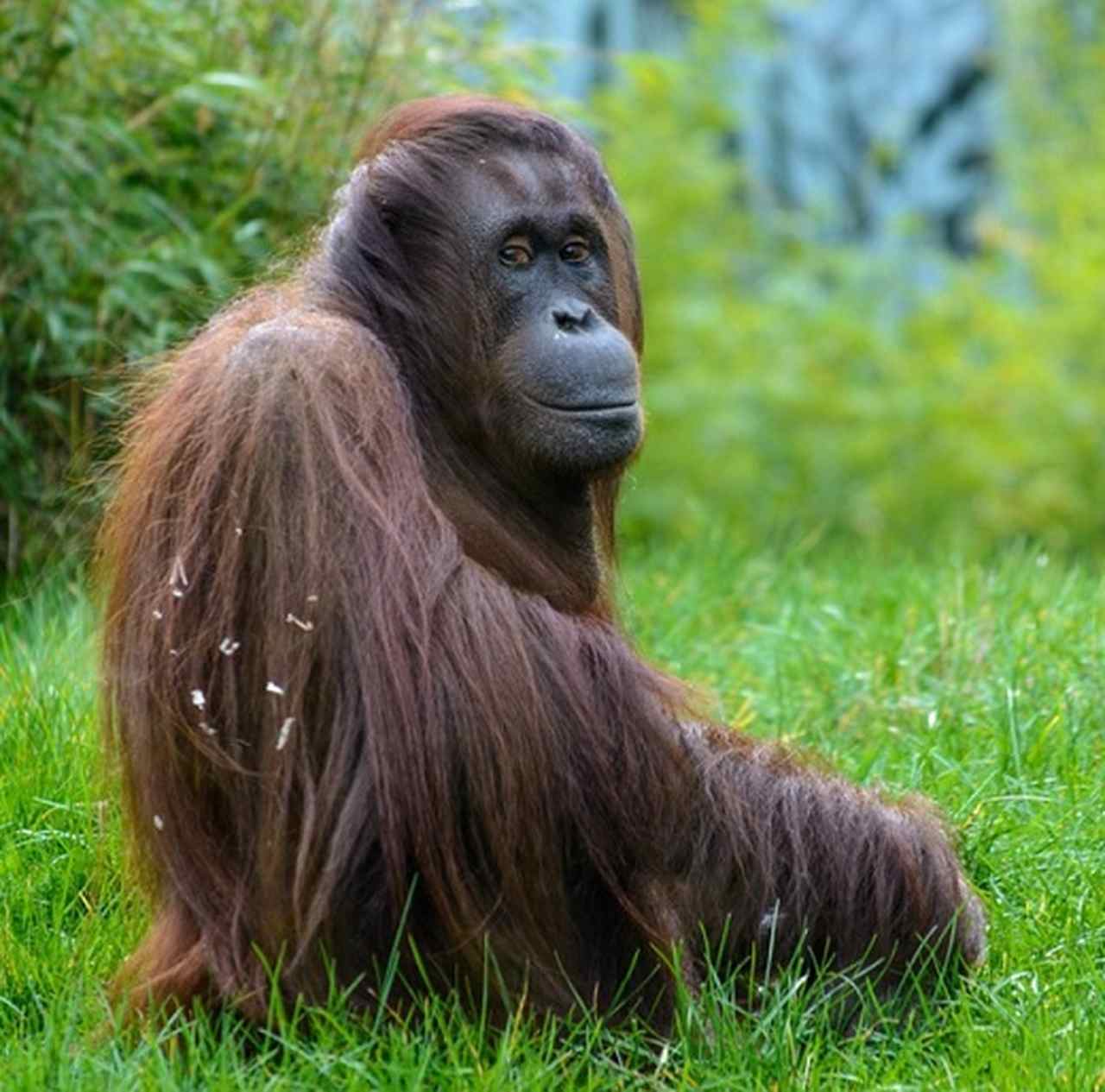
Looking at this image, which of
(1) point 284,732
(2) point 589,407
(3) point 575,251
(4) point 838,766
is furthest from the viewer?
(4) point 838,766

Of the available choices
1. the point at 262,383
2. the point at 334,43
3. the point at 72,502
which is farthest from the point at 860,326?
the point at 262,383

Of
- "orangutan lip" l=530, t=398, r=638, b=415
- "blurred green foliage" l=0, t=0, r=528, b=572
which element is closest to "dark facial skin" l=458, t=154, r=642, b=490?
"orangutan lip" l=530, t=398, r=638, b=415

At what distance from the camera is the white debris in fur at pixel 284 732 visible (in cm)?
298

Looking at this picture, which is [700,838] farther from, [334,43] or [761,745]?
[334,43]

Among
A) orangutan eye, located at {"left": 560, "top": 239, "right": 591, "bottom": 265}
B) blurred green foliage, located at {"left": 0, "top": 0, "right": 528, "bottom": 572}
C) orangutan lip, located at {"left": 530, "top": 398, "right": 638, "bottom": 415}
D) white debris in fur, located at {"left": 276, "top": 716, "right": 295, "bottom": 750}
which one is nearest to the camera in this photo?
white debris in fur, located at {"left": 276, "top": 716, "right": 295, "bottom": 750}

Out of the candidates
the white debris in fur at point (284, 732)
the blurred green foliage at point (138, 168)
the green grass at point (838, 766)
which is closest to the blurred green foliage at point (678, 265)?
the blurred green foliage at point (138, 168)

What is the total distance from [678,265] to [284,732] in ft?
27.6

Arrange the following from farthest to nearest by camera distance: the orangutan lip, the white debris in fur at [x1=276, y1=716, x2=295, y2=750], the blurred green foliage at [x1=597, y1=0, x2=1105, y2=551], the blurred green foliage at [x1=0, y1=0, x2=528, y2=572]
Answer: the blurred green foliage at [x1=597, y1=0, x2=1105, y2=551], the blurred green foliage at [x1=0, y1=0, x2=528, y2=572], the orangutan lip, the white debris in fur at [x1=276, y1=716, x2=295, y2=750]

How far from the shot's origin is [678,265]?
11188 mm

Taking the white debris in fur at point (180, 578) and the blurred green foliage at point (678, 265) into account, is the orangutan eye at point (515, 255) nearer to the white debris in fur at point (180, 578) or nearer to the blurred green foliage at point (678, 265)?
the white debris in fur at point (180, 578)

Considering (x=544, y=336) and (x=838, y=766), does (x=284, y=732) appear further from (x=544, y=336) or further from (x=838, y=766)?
(x=838, y=766)

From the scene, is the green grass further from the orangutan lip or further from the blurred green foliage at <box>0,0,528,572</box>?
the orangutan lip

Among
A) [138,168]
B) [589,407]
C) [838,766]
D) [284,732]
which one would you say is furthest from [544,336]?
[138,168]

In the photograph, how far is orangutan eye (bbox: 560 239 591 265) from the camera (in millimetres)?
3443
